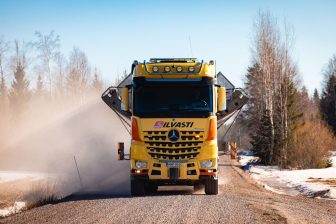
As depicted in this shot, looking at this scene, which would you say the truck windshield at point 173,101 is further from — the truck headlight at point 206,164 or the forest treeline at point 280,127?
the forest treeline at point 280,127

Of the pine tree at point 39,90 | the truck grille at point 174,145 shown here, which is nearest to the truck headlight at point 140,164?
the truck grille at point 174,145

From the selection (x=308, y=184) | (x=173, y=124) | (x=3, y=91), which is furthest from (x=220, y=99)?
(x=3, y=91)

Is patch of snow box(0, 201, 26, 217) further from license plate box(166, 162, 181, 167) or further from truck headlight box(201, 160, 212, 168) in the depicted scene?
truck headlight box(201, 160, 212, 168)

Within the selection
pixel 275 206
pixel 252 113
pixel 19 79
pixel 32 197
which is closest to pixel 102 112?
pixel 32 197

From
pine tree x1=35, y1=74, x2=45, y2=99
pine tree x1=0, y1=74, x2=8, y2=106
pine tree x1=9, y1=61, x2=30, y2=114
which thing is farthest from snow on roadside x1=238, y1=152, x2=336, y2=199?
pine tree x1=35, y1=74, x2=45, y2=99

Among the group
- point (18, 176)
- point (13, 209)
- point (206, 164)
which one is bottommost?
point (13, 209)

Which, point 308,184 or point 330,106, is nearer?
point 308,184

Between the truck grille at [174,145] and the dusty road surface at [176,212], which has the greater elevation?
the truck grille at [174,145]

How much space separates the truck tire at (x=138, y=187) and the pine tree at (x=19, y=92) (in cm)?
5538

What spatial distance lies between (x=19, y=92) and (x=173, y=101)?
194 ft

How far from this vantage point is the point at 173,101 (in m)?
14.9

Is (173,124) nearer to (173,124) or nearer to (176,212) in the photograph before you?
(173,124)

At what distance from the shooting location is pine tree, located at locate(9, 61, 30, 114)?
68.0m

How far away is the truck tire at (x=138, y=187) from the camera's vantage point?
49.8 ft
